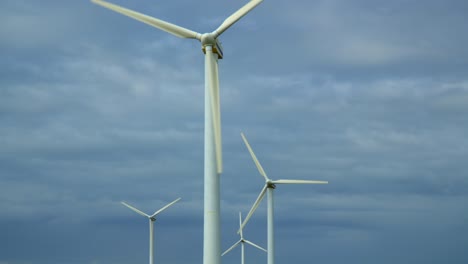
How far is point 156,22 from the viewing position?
Result: 148 ft

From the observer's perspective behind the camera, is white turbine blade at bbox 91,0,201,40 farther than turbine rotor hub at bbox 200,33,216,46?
Yes

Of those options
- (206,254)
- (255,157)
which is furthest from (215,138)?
(255,157)

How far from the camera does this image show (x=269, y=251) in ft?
245

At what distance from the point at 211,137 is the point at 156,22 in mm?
9027

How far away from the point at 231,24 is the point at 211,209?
11.6 metres

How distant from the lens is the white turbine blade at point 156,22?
43.6 metres

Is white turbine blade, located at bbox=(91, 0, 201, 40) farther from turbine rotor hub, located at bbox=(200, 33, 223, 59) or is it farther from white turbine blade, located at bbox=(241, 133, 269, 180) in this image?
white turbine blade, located at bbox=(241, 133, 269, 180)

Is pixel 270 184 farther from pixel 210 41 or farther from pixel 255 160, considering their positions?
pixel 210 41

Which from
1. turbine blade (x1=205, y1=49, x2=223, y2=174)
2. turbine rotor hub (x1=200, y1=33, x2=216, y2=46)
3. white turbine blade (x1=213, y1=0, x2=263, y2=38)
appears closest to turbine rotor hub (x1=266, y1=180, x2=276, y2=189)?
white turbine blade (x1=213, y1=0, x2=263, y2=38)

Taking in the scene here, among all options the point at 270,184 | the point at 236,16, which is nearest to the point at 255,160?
the point at 270,184

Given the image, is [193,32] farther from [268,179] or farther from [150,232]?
[150,232]

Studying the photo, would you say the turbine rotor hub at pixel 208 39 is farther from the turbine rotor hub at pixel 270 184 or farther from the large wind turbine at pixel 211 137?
the turbine rotor hub at pixel 270 184

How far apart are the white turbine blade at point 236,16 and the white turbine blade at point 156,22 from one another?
1323 mm

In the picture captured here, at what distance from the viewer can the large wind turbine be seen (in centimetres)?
4006
